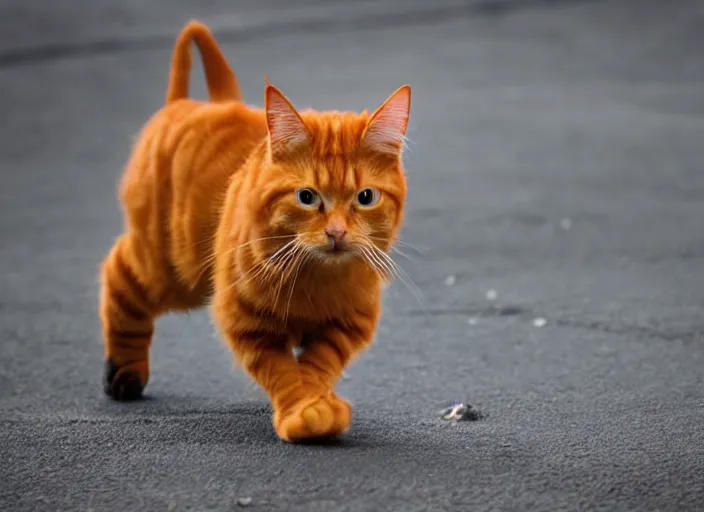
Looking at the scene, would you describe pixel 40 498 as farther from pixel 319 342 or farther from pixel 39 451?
pixel 319 342

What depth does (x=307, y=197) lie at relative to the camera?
1538 mm

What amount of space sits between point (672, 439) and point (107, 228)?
84.4 inches

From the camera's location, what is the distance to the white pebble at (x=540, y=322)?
244cm

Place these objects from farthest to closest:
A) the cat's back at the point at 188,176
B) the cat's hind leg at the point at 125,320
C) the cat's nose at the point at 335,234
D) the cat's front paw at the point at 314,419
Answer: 1. the cat's hind leg at the point at 125,320
2. the cat's back at the point at 188,176
3. the cat's front paw at the point at 314,419
4. the cat's nose at the point at 335,234

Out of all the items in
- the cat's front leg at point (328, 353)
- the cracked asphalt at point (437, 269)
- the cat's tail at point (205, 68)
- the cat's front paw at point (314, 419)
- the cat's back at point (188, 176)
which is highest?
the cat's tail at point (205, 68)

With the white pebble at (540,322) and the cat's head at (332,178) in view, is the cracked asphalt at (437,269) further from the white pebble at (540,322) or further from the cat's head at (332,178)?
the cat's head at (332,178)

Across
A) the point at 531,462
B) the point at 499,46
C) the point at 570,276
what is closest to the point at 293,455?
the point at 531,462

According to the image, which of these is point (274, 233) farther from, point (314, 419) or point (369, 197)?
point (314, 419)

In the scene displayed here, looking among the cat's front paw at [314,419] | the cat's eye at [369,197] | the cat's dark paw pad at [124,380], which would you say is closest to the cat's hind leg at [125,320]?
the cat's dark paw pad at [124,380]

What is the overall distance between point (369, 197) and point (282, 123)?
0.17 meters

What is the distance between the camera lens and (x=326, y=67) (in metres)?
5.04

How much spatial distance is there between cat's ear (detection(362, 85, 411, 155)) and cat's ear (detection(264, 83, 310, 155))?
0.32ft

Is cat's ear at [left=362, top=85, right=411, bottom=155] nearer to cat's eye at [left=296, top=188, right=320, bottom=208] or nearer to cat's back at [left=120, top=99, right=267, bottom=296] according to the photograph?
cat's eye at [left=296, top=188, right=320, bottom=208]

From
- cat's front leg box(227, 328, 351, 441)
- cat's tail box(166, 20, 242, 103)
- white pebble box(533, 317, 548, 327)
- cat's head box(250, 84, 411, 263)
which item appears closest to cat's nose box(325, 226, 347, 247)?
cat's head box(250, 84, 411, 263)
